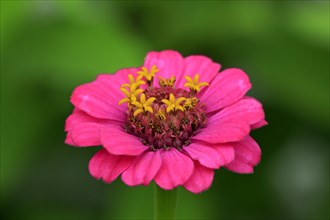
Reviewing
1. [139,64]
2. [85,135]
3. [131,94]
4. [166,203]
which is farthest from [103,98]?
[139,64]

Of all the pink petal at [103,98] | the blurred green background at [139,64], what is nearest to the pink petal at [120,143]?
the pink petal at [103,98]

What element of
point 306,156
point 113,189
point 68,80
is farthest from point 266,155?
point 68,80

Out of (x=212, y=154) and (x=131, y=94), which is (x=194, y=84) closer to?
(x=131, y=94)

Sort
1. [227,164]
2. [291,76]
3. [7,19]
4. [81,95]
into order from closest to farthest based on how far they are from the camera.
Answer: [227,164] < [81,95] < [7,19] < [291,76]

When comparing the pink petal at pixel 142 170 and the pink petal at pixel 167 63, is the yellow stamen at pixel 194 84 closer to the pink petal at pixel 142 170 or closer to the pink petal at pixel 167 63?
the pink petal at pixel 167 63

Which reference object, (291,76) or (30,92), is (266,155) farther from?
(30,92)
